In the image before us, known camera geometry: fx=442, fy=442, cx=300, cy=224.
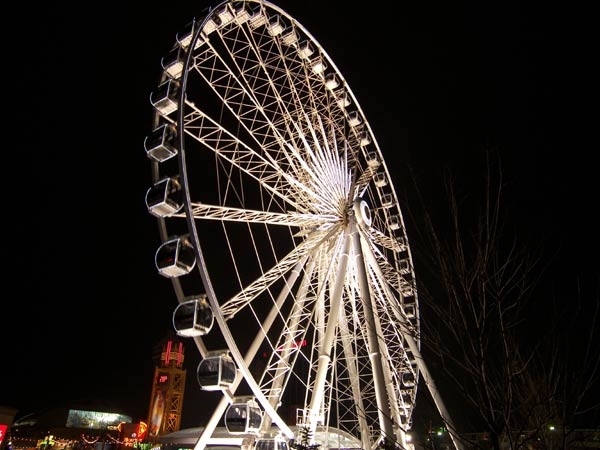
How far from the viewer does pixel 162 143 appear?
10828 millimetres

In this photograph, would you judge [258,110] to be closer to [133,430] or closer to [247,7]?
[247,7]

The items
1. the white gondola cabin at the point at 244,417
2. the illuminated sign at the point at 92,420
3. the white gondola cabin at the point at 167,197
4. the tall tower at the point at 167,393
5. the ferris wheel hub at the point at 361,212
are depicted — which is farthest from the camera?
the illuminated sign at the point at 92,420

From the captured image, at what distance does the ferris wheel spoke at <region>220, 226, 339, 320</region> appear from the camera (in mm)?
11547

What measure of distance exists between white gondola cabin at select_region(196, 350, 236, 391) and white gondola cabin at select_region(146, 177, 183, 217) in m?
3.53

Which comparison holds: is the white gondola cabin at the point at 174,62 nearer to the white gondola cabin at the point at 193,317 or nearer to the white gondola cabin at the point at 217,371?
the white gondola cabin at the point at 193,317

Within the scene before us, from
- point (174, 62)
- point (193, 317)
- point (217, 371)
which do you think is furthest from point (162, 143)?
point (217, 371)

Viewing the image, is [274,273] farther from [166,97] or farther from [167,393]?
[167,393]

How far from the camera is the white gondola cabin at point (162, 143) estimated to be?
10.9 m

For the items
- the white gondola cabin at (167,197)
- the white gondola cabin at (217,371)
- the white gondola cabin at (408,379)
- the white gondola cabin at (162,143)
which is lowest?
→ the white gondola cabin at (408,379)

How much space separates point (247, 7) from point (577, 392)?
14.2m

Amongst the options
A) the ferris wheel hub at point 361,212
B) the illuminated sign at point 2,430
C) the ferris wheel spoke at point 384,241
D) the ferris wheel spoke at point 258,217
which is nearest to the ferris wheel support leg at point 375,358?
the ferris wheel hub at point 361,212

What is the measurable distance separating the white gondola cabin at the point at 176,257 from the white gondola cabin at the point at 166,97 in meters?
3.81

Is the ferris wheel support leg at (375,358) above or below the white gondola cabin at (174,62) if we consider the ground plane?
below

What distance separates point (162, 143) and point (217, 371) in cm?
558
